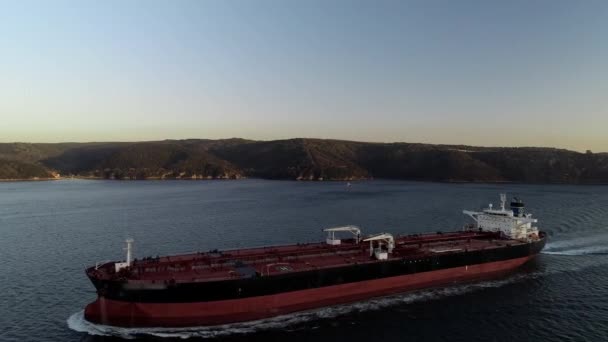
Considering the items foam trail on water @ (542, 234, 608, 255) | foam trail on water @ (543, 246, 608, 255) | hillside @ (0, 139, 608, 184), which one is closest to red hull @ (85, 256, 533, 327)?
foam trail on water @ (543, 246, 608, 255)

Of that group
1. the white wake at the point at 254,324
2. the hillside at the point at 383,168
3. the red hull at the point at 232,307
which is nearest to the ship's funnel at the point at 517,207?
the white wake at the point at 254,324

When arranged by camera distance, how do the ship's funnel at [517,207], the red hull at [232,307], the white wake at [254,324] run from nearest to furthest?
the white wake at [254,324], the red hull at [232,307], the ship's funnel at [517,207]

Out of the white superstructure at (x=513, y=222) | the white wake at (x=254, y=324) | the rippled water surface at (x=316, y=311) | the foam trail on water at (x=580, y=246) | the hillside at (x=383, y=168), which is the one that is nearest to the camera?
the white wake at (x=254, y=324)

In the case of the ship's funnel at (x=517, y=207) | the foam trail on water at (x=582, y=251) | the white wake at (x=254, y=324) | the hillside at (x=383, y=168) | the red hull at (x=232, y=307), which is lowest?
the white wake at (x=254, y=324)

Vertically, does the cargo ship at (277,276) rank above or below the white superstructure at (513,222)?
below

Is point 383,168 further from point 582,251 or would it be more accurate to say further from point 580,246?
point 582,251

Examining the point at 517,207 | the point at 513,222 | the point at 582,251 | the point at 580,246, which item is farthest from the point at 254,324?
the point at 580,246

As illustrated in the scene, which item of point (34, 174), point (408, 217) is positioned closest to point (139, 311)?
point (408, 217)

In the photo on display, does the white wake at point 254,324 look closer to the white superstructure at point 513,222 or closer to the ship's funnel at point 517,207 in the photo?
the white superstructure at point 513,222
